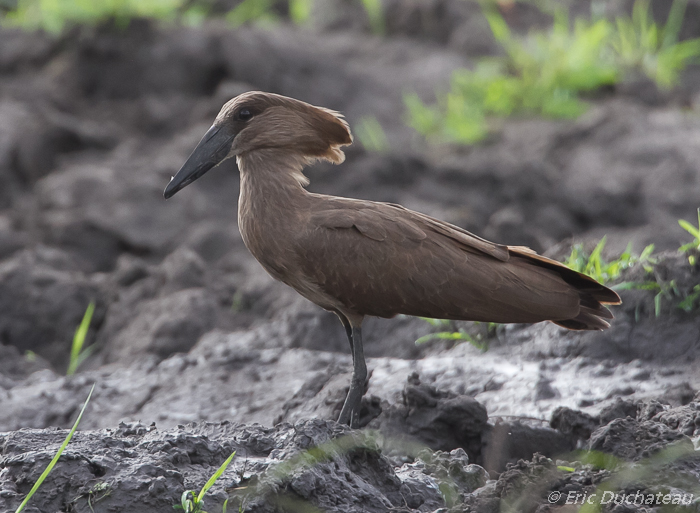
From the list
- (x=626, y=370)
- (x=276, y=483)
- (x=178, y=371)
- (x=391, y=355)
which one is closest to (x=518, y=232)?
(x=391, y=355)

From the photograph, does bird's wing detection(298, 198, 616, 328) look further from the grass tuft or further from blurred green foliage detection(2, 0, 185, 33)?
blurred green foliage detection(2, 0, 185, 33)

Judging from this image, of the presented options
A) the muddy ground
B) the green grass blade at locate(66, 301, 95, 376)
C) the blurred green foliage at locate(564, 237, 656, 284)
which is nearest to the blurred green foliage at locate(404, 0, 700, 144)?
the muddy ground

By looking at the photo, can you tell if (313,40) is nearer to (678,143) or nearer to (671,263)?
(678,143)

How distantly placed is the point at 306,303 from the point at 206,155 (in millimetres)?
1580

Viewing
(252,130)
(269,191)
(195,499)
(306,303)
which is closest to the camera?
(195,499)

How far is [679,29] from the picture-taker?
27.3ft

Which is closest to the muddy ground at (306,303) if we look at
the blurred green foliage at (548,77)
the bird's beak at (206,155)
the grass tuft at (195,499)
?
the grass tuft at (195,499)

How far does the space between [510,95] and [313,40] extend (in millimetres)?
2269

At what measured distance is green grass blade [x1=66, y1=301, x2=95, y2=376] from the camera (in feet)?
17.4

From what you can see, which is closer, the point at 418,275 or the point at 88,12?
the point at 418,275

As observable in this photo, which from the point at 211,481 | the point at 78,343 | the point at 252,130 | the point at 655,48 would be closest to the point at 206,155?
the point at 252,130

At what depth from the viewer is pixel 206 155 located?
3908 millimetres

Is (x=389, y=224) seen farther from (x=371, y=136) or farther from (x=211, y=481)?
(x=371, y=136)

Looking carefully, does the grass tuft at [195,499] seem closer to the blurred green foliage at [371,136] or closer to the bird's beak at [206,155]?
the bird's beak at [206,155]
